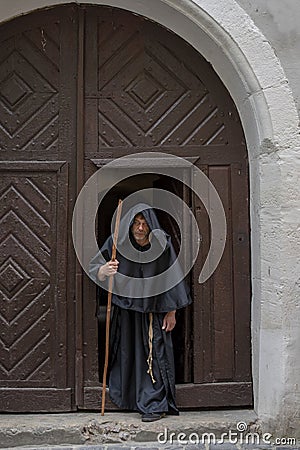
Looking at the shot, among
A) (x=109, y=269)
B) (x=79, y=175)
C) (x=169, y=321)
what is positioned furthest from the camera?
(x=79, y=175)

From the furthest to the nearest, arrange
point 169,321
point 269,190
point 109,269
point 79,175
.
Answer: point 79,175, point 169,321, point 109,269, point 269,190

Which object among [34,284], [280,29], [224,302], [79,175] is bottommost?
[224,302]

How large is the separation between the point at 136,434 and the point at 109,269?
113 centimetres

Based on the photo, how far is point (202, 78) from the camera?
5309 millimetres

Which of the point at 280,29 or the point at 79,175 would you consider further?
the point at 79,175

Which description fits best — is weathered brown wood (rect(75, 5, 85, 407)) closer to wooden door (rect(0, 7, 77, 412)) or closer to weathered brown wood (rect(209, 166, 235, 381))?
wooden door (rect(0, 7, 77, 412))

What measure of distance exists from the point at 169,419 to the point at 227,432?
409mm

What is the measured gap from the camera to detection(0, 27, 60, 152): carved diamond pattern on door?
17.2ft

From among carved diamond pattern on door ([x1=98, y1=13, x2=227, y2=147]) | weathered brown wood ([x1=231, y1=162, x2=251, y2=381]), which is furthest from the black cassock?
carved diamond pattern on door ([x1=98, y1=13, x2=227, y2=147])

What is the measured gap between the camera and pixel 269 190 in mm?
4840

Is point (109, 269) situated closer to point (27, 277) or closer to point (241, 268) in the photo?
point (27, 277)

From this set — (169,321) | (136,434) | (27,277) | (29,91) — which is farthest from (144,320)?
(29,91)

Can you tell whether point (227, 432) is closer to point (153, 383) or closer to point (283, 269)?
point (153, 383)

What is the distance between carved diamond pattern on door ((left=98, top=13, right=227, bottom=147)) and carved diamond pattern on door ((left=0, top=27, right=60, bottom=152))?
0.36 m
